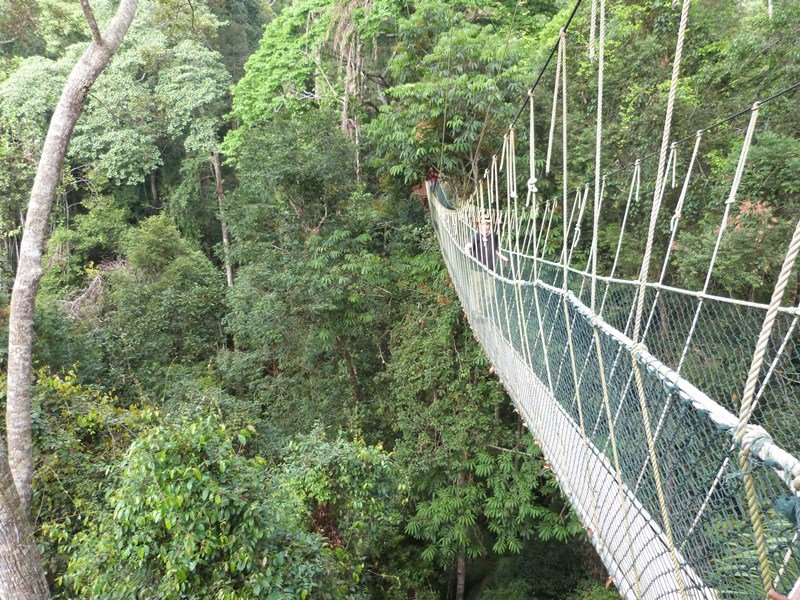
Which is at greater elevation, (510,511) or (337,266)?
(337,266)

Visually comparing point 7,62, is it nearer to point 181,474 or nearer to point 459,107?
point 459,107

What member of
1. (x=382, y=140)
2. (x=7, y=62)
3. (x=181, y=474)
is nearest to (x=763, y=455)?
(x=181, y=474)

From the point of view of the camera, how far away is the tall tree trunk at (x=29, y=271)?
2617 mm

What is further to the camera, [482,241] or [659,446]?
[482,241]

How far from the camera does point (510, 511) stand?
15.1 ft

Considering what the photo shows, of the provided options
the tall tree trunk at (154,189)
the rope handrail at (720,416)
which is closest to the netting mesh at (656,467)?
the rope handrail at (720,416)

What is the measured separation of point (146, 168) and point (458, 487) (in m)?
5.70

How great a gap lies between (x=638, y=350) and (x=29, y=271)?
108 inches

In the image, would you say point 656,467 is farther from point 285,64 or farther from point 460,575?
point 285,64

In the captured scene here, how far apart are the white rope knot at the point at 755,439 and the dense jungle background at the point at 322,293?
171cm

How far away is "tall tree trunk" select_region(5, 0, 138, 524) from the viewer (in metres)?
2.62

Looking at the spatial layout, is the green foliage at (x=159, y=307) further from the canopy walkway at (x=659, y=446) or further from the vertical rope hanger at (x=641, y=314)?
the vertical rope hanger at (x=641, y=314)

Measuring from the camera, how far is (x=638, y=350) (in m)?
1.12

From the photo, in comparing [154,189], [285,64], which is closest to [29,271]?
[285,64]
